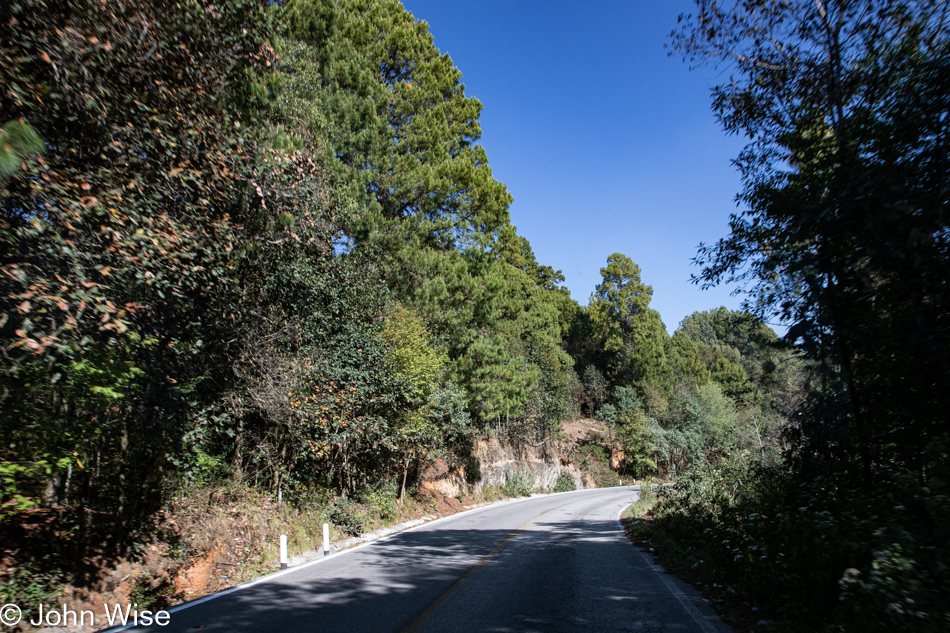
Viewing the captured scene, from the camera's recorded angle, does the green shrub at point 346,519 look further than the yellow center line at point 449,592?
Yes

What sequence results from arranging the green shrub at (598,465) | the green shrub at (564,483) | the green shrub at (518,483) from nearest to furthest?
the green shrub at (518,483), the green shrub at (564,483), the green shrub at (598,465)

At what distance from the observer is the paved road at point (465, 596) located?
5316 mm

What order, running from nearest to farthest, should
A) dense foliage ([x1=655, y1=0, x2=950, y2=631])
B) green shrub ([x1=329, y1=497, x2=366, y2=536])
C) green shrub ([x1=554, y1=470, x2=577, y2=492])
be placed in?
dense foliage ([x1=655, y1=0, x2=950, y2=631]) < green shrub ([x1=329, y1=497, x2=366, y2=536]) < green shrub ([x1=554, y1=470, x2=577, y2=492])

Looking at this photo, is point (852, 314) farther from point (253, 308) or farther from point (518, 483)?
point (518, 483)

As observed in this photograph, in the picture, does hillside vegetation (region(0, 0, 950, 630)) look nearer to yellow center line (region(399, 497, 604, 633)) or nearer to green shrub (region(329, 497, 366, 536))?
green shrub (region(329, 497, 366, 536))

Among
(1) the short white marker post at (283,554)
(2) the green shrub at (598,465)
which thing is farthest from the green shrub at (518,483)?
(1) the short white marker post at (283,554)

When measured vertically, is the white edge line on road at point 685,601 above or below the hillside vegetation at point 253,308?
below

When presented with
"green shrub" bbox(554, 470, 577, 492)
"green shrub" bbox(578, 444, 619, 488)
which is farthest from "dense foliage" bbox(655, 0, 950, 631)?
"green shrub" bbox(578, 444, 619, 488)

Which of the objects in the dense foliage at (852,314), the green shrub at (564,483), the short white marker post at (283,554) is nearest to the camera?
the dense foliage at (852,314)

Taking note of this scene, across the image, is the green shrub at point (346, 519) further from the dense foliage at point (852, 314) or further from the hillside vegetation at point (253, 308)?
the dense foliage at point (852, 314)

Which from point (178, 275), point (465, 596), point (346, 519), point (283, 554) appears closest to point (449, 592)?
point (465, 596)

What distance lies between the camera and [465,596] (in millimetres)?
6402

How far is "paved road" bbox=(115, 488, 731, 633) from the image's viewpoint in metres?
5.32

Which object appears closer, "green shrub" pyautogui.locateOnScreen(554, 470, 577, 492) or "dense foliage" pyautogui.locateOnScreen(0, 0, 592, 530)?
"dense foliage" pyautogui.locateOnScreen(0, 0, 592, 530)
